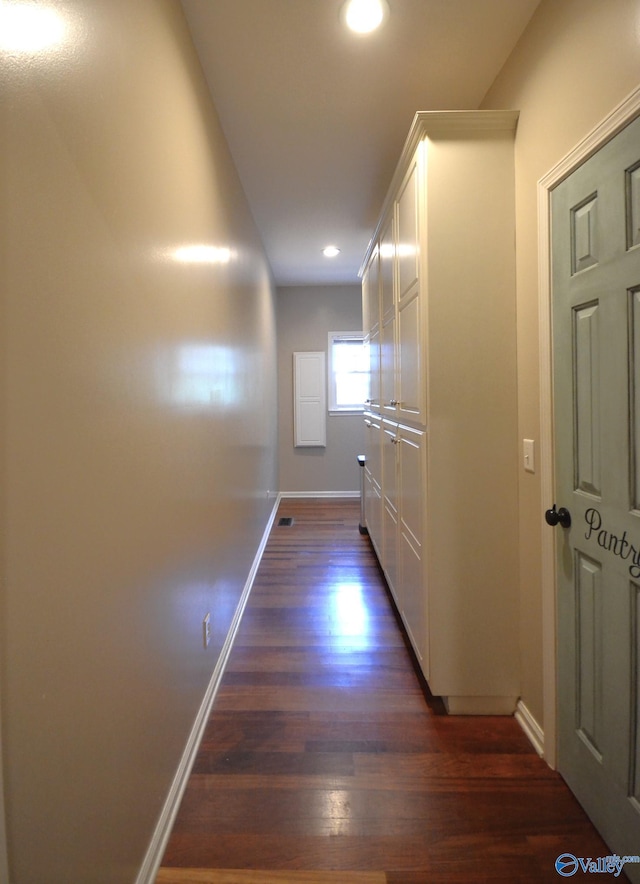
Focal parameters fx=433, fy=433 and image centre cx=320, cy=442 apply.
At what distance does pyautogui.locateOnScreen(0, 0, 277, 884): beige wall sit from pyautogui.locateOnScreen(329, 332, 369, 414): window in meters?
4.06

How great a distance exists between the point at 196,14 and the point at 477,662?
2700 millimetres

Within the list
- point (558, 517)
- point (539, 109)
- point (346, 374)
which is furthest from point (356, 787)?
point (346, 374)

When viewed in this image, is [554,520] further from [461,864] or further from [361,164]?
[361,164]

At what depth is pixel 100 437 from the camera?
936 mm

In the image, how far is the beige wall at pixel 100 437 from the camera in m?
0.68

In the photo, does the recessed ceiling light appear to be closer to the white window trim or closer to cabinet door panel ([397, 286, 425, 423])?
the white window trim

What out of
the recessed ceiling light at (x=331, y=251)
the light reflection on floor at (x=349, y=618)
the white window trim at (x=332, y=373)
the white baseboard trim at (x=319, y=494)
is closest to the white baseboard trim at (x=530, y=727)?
the light reflection on floor at (x=349, y=618)

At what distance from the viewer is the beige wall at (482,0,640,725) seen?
1.16 metres

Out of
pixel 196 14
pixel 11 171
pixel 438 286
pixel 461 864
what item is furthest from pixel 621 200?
pixel 461 864

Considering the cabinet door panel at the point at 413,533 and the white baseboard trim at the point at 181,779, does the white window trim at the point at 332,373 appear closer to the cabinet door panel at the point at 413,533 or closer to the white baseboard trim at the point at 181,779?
the cabinet door panel at the point at 413,533

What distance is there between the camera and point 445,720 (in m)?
1.77

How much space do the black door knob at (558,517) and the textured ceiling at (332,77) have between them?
1.80 metres

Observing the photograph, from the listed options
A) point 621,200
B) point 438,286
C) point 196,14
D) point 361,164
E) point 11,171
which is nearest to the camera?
point 11,171

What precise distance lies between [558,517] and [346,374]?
14.9ft
